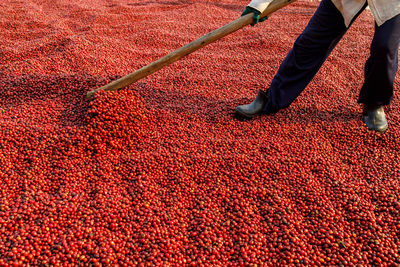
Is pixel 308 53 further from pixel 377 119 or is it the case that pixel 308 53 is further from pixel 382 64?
pixel 377 119

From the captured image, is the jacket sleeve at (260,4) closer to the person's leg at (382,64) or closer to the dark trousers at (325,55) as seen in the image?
the dark trousers at (325,55)

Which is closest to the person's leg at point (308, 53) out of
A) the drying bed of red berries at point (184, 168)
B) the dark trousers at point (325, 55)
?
the dark trousers at point (325, 55)

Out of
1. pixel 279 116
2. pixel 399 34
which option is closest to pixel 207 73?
pixel 279 116

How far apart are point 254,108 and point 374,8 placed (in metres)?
1.17

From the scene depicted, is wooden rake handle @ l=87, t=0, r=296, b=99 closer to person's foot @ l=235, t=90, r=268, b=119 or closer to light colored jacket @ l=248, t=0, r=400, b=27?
light colored jacket @ l=248, t=0, r=400, b=27

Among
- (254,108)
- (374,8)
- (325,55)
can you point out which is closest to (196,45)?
(254,108)

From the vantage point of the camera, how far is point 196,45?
2498mm

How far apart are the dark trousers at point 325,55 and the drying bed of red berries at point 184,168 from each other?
28 cm

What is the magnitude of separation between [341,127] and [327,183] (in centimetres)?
77

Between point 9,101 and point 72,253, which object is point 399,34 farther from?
point 9,101

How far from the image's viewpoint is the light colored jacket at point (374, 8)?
2066 millimetres

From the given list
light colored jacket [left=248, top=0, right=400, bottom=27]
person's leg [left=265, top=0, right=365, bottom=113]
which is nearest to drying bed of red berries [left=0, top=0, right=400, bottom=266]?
person's leg [left=265, top=0, right=365, bottom=113]

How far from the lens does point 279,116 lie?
2854 millimetres

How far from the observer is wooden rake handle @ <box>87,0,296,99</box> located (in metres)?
2.39
